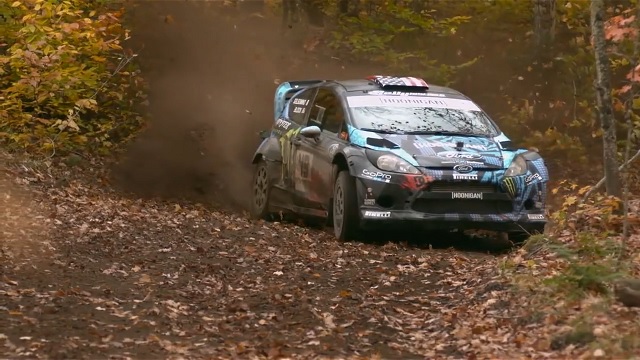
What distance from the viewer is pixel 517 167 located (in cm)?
1095

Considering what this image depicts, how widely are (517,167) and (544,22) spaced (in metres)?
9.11

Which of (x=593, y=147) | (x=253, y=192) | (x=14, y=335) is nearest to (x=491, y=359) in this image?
(x=14, y=335)

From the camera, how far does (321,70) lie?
2103 centimetres

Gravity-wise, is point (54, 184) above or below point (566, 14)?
below

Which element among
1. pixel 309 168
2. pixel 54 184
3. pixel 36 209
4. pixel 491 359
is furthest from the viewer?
pixel 54 184

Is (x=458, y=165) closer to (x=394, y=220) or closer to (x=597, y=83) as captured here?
(x=394, y=220)

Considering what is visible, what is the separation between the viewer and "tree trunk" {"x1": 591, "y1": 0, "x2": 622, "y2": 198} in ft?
31.1

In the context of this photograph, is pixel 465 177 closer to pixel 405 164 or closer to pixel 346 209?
pixel 405 164

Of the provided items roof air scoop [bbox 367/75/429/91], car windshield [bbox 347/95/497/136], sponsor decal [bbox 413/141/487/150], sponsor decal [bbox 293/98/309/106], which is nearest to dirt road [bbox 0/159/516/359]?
sponsor decal [bbox 413/141/487/150]

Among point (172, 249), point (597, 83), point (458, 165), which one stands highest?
point (597, 83)

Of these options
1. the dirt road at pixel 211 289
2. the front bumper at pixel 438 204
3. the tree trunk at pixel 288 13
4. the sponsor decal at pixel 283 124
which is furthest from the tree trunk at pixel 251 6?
the front bumper at pixel 438 204

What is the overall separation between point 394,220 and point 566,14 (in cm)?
1134

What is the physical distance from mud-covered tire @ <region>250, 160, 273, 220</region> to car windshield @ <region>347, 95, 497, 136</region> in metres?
2.04

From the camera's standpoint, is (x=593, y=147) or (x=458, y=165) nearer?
(x=458, y=165)
